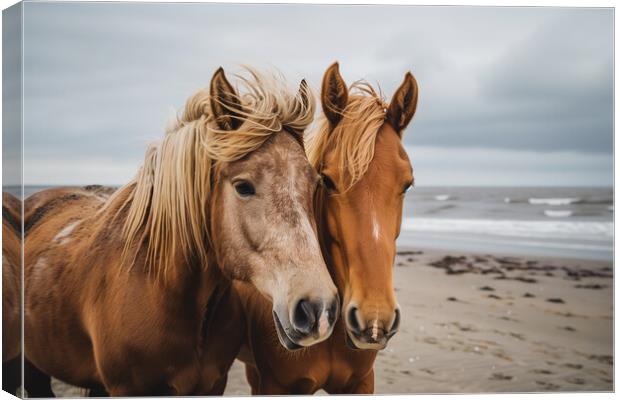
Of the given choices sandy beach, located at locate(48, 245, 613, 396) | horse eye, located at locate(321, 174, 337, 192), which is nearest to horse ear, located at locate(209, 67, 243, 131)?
horse eye, located at locate(321, 174, 337, 192)

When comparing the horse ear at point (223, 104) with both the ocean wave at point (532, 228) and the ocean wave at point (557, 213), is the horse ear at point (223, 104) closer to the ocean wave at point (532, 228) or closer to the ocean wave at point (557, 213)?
the ocean wave at point (532, 228)

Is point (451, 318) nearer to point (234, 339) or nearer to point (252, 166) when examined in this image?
point (234, 339)

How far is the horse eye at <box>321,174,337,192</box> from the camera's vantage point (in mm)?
2318

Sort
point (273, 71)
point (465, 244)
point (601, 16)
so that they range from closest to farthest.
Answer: point (273, 71) < point (601, 16) < point (465, 244)

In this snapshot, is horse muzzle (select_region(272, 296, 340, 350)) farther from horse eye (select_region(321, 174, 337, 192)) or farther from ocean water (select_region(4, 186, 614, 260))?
ocean water (select_region(4, 186, 614, 260))

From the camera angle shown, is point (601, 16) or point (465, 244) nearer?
point (601, 16)

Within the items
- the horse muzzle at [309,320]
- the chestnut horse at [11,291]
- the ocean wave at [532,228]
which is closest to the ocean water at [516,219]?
the ocean wave at [532,228]

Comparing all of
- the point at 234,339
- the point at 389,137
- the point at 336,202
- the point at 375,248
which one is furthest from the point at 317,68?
the point at 234,339

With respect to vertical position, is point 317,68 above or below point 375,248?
above

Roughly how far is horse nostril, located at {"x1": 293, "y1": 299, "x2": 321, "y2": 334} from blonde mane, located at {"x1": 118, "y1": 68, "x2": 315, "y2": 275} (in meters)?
0.43

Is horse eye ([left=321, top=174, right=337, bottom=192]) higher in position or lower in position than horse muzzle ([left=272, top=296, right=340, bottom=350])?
higher

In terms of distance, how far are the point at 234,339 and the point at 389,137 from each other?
96 centimetres

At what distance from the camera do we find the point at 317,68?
2.85m

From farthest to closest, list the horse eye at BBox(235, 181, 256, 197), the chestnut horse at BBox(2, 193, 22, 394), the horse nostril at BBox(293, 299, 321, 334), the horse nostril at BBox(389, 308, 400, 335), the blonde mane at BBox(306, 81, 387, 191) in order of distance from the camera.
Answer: the chestnut horse at BBox(2, 193, 22, 394) < the blonde mane at BBox(306, 81, 387, 191) < the horse nostril at BBox(389, 308, 400, 335) < the horse eye at BBox(235, 181, 256, 197) < the horse nostril at BBox(293, 299, 321, 334)
